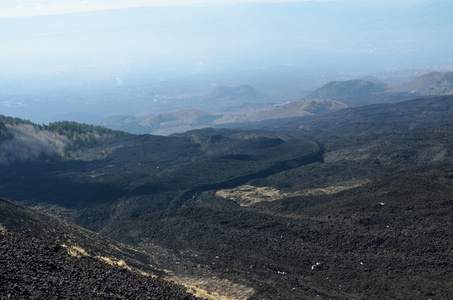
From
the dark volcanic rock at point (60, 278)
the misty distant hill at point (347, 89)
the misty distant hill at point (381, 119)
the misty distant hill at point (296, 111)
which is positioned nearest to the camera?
the dark volcanic rock at point (60, 278)

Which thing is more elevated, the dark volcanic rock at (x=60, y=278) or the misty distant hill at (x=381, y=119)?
the dark volcanic rock at (x=60, y=278)

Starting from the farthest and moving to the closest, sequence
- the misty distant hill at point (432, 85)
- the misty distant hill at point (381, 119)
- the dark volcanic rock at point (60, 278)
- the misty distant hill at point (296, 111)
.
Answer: the misty distant hill at point (432, 85) < the misty distant hill at point (296, 111) < the misty distant hill at point (381, 119) < the dark volcanic rock at point (60, 278)

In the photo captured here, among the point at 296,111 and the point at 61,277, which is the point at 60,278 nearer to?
the point at 61,277

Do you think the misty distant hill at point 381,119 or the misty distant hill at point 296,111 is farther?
the misty distant hill at point 296,111

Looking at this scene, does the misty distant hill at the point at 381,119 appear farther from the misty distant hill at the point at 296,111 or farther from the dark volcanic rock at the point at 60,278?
the dark volcanic rock at the point at 60,278

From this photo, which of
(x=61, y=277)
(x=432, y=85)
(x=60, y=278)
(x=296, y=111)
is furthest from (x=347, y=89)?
(x=60, y=278)

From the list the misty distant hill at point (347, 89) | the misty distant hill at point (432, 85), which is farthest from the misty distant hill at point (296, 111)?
the misty distant hill at point (432, 85)

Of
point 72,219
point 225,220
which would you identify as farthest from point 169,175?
point 225,220

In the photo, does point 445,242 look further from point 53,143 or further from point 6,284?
point 53,143

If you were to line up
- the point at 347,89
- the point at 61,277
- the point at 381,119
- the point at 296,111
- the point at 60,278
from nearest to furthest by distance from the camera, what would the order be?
the point at 60,278 < the point at 61,277 < the point at 381,119 < the point at 296,111 < the point at 347,89
